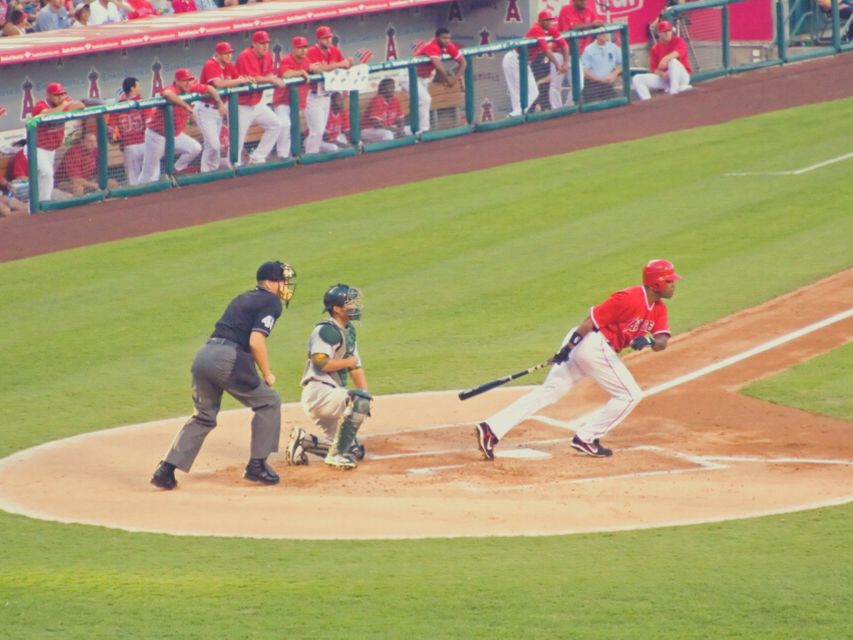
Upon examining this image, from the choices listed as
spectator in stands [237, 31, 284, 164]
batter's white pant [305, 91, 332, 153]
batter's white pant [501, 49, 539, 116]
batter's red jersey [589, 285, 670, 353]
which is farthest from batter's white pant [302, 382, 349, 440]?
batter's white pant [501, 49, 539, 116]

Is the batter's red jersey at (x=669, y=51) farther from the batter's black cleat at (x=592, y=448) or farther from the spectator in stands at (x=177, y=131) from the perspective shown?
the batter's black cleat at (x=592, y=448)

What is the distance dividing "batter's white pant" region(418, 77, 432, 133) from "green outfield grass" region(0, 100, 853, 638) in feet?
7.34

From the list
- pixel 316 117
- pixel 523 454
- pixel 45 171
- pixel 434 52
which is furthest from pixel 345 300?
pixel 434 52

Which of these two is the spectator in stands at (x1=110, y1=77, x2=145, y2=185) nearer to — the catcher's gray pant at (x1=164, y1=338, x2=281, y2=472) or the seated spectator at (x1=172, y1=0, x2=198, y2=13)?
the seated spectator at (x1=172, y1=0, x2=198, y2=13)

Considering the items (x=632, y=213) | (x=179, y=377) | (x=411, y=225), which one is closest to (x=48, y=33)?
(x=411, y=225)

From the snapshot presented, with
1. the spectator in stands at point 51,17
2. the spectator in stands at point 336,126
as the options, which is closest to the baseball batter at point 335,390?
the spectator in stands at point 336,126

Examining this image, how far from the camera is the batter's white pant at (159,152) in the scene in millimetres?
20047

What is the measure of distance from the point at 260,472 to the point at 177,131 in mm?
10835

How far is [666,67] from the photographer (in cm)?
2514

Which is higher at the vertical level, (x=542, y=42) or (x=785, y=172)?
(x=542, y=42)

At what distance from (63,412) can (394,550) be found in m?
4.57

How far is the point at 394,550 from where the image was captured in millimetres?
8492

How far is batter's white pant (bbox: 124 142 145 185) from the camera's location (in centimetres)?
1991

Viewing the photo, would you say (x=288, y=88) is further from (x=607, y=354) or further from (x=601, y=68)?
(x=607, y=354)
